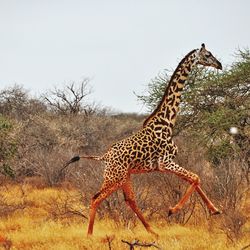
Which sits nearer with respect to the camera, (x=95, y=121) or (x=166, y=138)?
(x=166, y=138)

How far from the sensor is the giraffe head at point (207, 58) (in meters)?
7.55

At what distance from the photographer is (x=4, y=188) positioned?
1695cm

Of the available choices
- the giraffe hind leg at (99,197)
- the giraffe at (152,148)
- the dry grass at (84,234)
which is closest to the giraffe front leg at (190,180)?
the giraffe at (152,148)

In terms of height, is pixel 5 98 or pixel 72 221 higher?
pixel 5 98

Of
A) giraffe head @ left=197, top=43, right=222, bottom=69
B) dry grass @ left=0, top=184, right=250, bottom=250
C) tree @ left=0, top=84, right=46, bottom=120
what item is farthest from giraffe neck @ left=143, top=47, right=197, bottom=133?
tree @ left=0, top=84, right=46, bottom=120

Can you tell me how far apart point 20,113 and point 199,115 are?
61.5ft

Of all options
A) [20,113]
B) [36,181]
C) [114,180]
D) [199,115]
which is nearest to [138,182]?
[114,180]

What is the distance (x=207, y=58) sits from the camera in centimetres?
757

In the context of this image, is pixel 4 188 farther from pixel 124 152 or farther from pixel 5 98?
pixel 5 98

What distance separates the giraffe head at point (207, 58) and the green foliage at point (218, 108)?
26.4 ft

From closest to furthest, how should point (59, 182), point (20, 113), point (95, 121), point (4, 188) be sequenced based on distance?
point (4, 188) < point (59, 182) < point (95, 121) < point (20, 113)

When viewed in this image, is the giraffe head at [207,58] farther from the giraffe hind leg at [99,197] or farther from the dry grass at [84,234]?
the dry grass at [84,234]

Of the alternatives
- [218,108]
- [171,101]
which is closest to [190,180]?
[171,101]

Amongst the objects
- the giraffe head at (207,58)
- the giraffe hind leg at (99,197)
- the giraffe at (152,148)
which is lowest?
the giraffe hind leg at (99,197)
